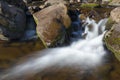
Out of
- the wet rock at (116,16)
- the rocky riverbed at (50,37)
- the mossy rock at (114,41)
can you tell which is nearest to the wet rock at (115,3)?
the rocky riverbed at (50,37)

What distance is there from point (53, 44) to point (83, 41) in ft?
9.83

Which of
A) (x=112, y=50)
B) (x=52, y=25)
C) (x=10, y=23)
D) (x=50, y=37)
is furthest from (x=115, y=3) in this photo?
(x=10, y=23)

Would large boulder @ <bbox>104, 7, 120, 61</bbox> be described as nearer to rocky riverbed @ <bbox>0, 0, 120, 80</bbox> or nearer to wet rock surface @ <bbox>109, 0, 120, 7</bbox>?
rocky riverbed @ <bbox>0, 0, 120, 80</bbox>

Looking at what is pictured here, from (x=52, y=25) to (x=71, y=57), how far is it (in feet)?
10.5

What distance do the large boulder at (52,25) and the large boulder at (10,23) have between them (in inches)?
73.3

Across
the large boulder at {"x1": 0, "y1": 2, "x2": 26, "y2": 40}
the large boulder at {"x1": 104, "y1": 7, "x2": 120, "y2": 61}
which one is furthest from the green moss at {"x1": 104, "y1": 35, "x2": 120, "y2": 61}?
the large boulder at {"x1": 0, "y1": 2, "x2": 26, "y2": 40}

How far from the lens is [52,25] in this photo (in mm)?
18984

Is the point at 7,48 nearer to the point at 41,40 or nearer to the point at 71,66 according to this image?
the point at 41,40

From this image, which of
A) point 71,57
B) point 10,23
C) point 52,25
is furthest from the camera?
point 10,23

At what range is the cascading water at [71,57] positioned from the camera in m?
15.8

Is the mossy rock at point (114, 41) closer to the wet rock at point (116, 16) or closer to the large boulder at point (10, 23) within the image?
the wet rock at point (116, 16)

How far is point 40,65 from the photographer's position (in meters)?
16.4

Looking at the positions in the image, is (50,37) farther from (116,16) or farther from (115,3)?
(115,3)

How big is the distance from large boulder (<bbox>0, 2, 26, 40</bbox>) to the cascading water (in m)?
3.82
